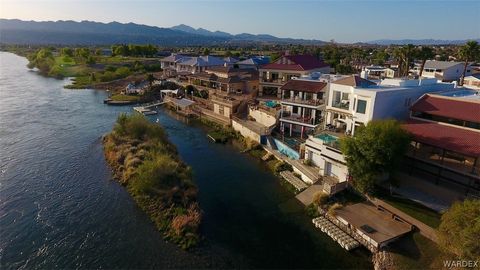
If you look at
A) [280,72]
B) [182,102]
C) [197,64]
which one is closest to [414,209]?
[280,72]

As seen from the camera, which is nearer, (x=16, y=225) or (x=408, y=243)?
(x=408, y=243)

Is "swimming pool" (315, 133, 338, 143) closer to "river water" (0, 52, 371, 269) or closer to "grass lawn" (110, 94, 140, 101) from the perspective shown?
"river water" (0, 52, 371, 269)

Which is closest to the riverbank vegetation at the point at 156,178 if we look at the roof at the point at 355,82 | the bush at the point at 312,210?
the bush at the point at 312,210

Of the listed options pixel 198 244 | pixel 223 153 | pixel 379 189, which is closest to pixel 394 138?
pixel 379 189

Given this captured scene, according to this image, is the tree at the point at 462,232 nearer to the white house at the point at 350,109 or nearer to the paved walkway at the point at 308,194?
the white house at the point at 350,109

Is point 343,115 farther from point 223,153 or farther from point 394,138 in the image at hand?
point 223,153

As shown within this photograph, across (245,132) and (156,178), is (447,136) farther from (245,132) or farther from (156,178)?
(245,132)

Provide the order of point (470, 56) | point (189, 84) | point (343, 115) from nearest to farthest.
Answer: point (343, 115) < point (470, 56) < point (189, 84)

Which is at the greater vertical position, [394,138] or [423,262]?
[394,138]
